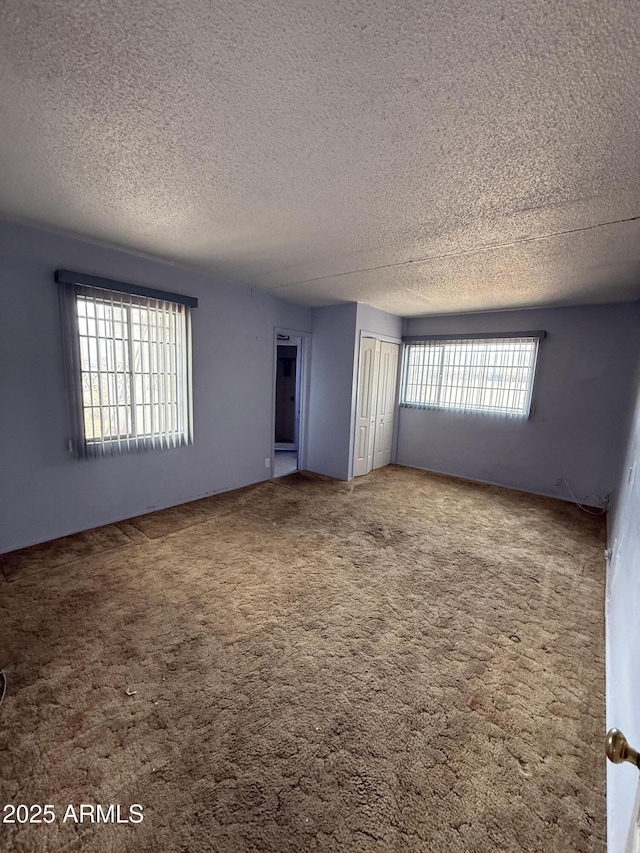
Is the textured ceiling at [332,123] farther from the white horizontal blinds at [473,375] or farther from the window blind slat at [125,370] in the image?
the white horizontal blinds at [473,375]

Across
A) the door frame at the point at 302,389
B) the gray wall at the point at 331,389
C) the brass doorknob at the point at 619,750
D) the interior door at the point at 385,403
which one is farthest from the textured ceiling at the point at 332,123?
the interior door at the point at 385,403

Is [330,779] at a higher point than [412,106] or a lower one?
lower

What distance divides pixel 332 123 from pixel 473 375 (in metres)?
4.43

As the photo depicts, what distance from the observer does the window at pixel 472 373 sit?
188 inches

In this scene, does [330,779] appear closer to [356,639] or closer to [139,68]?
[356,639]

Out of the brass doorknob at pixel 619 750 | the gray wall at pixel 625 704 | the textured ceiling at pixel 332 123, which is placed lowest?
the gray wall at pixel 625 704

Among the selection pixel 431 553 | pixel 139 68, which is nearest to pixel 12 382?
pixel 139 68

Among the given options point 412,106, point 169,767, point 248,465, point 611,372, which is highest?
point 412,106

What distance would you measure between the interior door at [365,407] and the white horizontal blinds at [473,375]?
958mm

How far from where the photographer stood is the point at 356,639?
6.55ft

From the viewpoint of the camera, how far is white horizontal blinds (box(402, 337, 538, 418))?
4777mm

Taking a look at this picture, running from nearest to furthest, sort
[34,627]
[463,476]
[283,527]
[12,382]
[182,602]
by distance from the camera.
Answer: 1. [34,627]
2. [182,602]
3. [12,382]
4. [283,527]
5. [463,476]

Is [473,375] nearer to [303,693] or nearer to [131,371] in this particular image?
[131,371]

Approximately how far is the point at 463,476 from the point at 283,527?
126 inches
